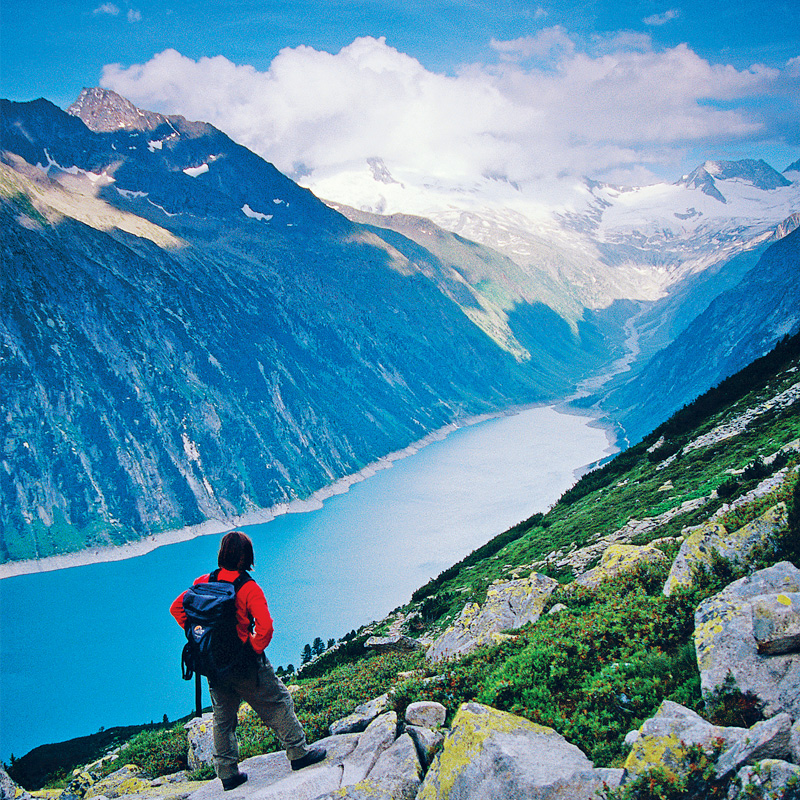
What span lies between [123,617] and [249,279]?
124784 millimetres

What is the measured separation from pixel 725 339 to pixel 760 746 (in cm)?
18458

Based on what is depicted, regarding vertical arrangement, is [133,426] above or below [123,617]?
above

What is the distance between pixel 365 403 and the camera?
585 feet

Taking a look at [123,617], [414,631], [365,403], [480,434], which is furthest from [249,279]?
[414,631]

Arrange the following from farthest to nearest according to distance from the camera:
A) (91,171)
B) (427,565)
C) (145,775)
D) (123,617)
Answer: (91,171) → (427,565) → (123,617) → (145,775)

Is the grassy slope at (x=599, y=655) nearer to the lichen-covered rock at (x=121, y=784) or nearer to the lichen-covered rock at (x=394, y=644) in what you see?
the lichen-covered rock at (x=394, y=644)

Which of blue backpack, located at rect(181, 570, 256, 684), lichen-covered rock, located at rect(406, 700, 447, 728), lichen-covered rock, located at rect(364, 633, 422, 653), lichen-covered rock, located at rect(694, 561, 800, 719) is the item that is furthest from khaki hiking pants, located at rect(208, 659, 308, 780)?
lichen-covered rock, located at rect(364, 633, 422, 653)

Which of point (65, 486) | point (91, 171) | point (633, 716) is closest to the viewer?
point (633, 716)

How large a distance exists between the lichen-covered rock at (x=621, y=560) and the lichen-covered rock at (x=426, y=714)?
5.04 metres

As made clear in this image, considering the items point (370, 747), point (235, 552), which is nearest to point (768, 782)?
point (370, 747)

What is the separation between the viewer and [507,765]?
6051mm

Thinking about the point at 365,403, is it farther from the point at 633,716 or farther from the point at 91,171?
the point at 633,716

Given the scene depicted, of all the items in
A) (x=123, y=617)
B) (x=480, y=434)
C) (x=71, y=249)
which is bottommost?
(x=123, y=617)

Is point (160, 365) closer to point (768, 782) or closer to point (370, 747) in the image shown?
point (370, 747)
